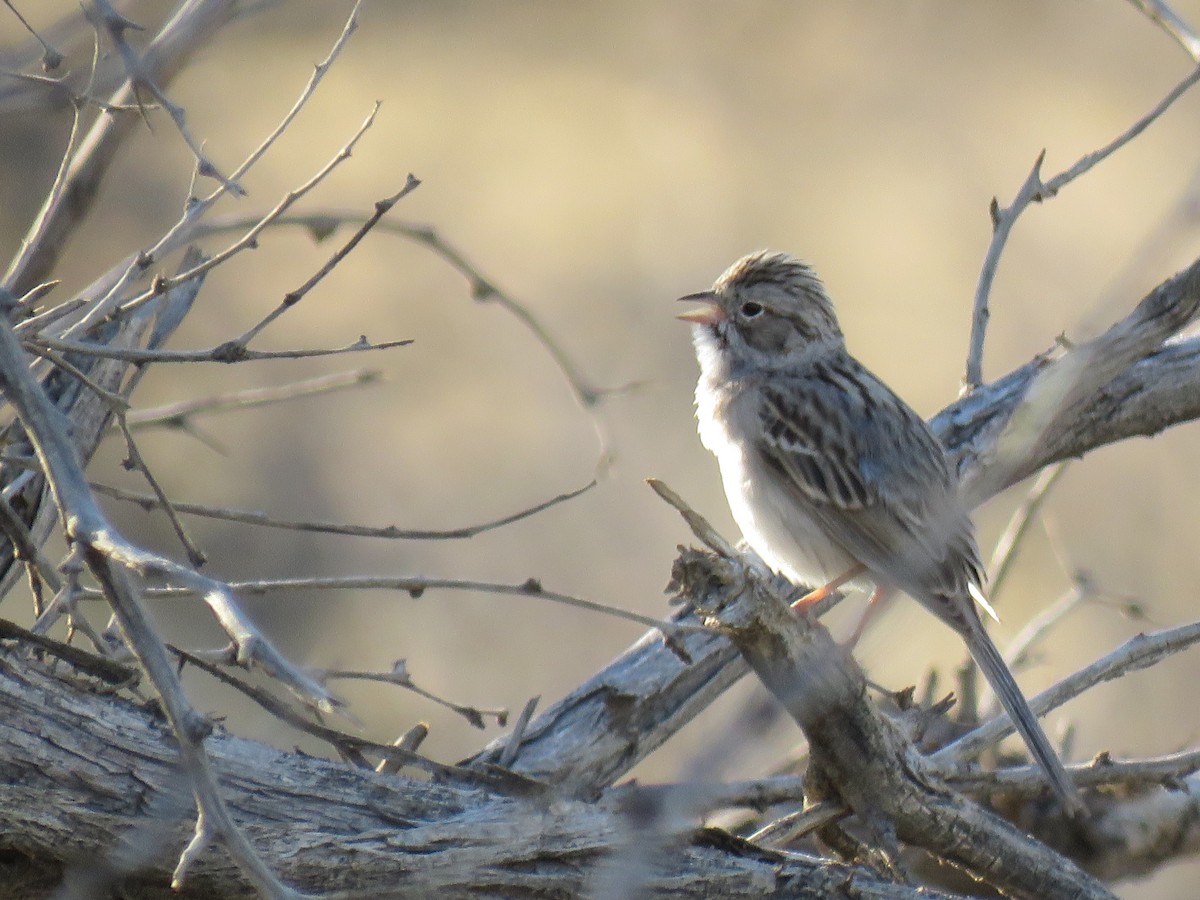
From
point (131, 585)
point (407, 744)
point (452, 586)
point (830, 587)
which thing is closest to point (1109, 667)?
point (830, 587)

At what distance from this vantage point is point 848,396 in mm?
5305

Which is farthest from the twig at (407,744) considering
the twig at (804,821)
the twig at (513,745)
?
the twig at (804,821)

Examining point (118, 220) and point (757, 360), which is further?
point (118, 220)

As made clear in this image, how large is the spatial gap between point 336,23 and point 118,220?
230 cm

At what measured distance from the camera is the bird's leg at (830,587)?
4.88 meters

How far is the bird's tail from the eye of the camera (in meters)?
4.08

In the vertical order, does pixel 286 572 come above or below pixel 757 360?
above

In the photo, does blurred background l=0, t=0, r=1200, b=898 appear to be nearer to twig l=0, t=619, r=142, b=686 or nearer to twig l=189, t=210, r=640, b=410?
twig l=189, t=210, r=640, b=410

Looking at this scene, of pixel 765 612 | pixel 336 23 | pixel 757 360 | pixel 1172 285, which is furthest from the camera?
pixel 336 23

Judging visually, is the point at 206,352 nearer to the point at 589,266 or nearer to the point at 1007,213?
the point at 1007,213

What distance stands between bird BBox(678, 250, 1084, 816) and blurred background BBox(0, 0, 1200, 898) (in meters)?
2.93

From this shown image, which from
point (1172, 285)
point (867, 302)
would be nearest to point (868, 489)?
point (1172, 285)

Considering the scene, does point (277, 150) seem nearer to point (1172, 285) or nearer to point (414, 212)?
point (414, 212)

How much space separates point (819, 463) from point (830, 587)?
0.45 meters
